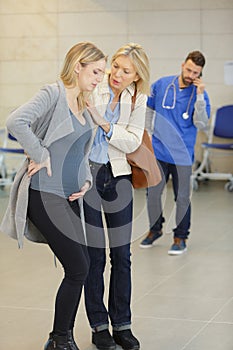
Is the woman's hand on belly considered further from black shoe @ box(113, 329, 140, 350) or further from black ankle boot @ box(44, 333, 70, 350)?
black shoe @ box(113, 329, 140, 350)

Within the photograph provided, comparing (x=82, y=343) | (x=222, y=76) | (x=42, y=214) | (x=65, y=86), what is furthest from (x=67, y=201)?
(x=222, y=76)

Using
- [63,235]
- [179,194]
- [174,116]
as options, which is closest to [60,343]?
[63,235]

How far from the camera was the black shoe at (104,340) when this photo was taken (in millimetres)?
3871

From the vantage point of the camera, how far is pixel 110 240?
3816 millimetres

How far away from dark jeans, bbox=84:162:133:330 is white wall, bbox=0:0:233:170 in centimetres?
646

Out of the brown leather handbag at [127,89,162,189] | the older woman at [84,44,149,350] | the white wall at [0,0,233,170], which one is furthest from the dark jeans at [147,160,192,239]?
the white wall at [0,0,233,170]

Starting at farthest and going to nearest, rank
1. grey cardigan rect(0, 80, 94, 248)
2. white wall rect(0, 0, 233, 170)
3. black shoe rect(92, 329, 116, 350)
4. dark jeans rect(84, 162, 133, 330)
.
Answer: white wall rect(0, 0, 233, 170) < black shoe rect(92, 329, 116, 350) < dark jeans rect(84, 162, 133, 330) < grey cardigan rect(0, 80, 94, 248)

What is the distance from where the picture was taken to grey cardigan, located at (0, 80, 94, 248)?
329 centimetres

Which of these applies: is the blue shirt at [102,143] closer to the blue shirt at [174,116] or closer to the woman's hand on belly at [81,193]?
the woman's hand on belly at [81,193]

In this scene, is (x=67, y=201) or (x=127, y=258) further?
(x=127, y=258)

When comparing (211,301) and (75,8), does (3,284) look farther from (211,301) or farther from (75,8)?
(75,8)

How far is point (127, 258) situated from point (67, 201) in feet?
1.65

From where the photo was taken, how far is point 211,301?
474cm

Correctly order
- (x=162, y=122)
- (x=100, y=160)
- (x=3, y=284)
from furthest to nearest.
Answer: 1. (x=162, y=122)
2. (x=3, y=284)
3. (x=100, y=160)
